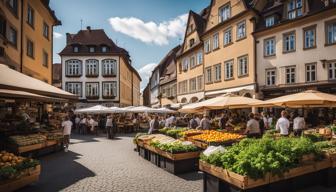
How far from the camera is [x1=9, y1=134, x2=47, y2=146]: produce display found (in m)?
12.4

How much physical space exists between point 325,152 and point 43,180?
27.2 feet

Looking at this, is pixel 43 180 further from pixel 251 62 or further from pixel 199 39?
pixel 199 39

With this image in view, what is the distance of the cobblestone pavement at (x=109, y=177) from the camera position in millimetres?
8453

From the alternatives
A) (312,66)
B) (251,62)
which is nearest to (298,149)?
(312,66)

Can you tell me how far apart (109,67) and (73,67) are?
6.03m

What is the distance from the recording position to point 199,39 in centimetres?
3791

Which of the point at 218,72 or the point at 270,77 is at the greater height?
the point at 218,72

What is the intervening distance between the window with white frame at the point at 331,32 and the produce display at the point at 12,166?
836 inches

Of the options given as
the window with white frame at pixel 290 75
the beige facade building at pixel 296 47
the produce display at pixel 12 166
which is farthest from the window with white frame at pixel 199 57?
the produce display at pixel 12 166

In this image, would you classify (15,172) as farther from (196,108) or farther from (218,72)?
(218,72)

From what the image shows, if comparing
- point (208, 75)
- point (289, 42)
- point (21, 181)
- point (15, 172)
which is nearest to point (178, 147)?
point (21, 181)

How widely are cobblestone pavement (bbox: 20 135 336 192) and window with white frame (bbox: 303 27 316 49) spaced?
16976 millimetres

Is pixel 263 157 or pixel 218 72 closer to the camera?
pixel 263 157

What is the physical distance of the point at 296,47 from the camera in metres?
24.4
